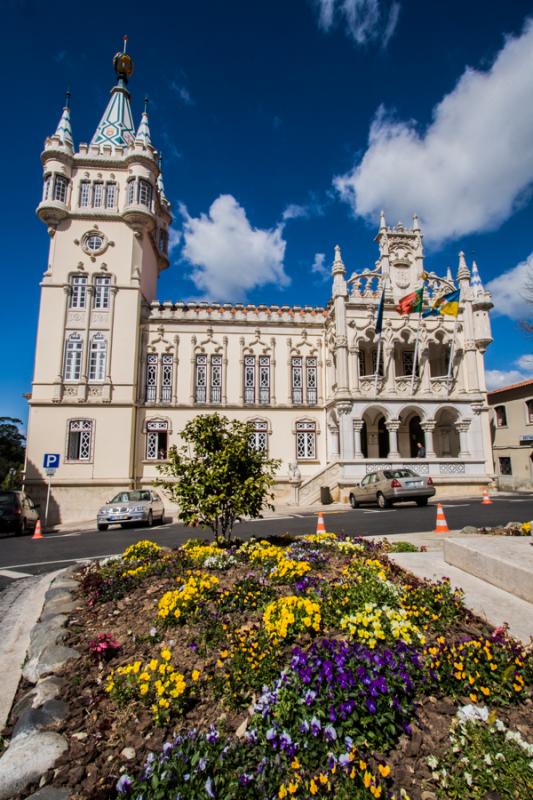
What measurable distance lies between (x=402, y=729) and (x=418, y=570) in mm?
3587

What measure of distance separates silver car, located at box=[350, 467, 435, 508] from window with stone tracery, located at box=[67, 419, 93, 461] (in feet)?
52.0

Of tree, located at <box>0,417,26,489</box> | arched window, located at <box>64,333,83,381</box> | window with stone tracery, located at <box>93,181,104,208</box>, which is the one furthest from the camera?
tree, located at <box>0,417,26,489</box>

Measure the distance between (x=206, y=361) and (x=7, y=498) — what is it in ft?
46.0

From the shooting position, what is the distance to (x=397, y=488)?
16.9 metres

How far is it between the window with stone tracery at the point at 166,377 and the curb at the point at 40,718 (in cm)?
2181

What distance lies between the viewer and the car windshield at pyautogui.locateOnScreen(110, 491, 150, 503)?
1725 centimetres

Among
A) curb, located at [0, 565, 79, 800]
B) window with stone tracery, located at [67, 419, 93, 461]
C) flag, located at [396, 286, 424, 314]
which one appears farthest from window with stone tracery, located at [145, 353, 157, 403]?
curb, located at [0, 565, 79, 800]

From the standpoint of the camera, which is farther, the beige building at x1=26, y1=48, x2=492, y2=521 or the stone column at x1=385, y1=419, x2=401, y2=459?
the stone column at x1=385, y1=419, x2=401, y2=459

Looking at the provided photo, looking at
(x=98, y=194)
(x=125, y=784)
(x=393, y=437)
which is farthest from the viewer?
(x=98, y=194)

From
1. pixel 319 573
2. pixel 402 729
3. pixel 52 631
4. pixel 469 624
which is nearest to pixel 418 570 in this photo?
pixel 319 573

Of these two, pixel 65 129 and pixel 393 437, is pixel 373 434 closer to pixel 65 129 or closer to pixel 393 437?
pixel 393 437

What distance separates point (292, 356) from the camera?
27.8m

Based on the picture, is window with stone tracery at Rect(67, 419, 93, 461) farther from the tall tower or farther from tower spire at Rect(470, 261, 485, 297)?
tower spire at Rect(470, 261, 485, 297)

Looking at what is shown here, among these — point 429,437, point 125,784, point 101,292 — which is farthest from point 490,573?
point 101,292
